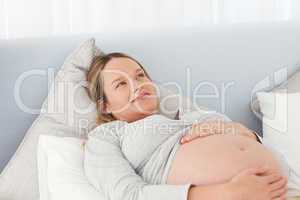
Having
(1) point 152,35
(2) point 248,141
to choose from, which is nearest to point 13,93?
(1) point 152,35

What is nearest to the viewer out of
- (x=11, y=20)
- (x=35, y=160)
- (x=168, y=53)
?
(x=35, y=160)

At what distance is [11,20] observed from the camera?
1.87m

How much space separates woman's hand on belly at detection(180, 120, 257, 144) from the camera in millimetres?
1310

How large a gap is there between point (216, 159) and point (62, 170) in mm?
398

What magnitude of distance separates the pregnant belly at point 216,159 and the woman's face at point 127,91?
21cm

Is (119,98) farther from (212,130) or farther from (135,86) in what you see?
(212,130)

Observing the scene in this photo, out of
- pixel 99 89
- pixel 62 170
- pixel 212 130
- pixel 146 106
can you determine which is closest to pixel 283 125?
pixel 212 130

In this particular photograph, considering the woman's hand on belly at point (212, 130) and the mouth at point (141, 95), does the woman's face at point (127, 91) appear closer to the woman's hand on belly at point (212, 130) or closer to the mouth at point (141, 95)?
the mouth at point (141, 95)

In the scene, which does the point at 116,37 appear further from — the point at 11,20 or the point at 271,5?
the point at 271,5

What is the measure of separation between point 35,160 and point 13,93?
300 millimetres

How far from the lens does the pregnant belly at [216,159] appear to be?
118 centimetres

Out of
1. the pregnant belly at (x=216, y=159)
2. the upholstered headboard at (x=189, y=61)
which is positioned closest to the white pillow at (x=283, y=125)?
the upholstered headboard at (x=189, y=61)

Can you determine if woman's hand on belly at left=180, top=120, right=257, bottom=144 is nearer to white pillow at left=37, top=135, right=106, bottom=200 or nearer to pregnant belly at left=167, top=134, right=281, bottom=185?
pregnant belly at left=167, top=134, right=281, bottom=185

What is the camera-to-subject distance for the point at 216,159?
3.97 ft
